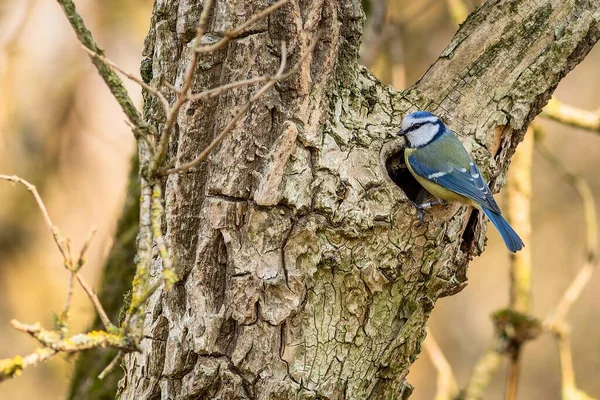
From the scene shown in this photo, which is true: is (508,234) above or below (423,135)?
below

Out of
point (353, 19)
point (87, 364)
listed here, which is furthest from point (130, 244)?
point (353, 19)

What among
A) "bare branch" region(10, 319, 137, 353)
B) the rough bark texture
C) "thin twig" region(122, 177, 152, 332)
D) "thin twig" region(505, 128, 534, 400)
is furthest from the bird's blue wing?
"bare branch" region(10, 319, 137, 353)

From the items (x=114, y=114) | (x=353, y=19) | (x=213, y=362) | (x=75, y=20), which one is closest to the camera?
Answer: (x=75, y=20)

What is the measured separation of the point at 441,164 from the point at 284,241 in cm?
89

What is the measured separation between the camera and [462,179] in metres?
2.33

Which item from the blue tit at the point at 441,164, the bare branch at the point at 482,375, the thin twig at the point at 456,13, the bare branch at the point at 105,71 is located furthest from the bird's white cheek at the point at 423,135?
the thin twig at the point at 456,13

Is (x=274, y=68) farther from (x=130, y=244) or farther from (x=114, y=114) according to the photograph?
(x=114, y=114)

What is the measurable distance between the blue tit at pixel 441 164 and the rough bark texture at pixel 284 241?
140 mm

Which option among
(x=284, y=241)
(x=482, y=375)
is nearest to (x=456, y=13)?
(x=482, y=375)

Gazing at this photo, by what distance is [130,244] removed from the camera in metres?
3.16

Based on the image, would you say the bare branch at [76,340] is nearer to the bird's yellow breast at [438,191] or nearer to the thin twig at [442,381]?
the bird's yellow breast at [438,191]

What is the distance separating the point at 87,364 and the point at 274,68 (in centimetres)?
190

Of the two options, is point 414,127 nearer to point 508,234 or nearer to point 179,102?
point 508,234

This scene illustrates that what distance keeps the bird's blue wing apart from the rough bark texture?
243mm
